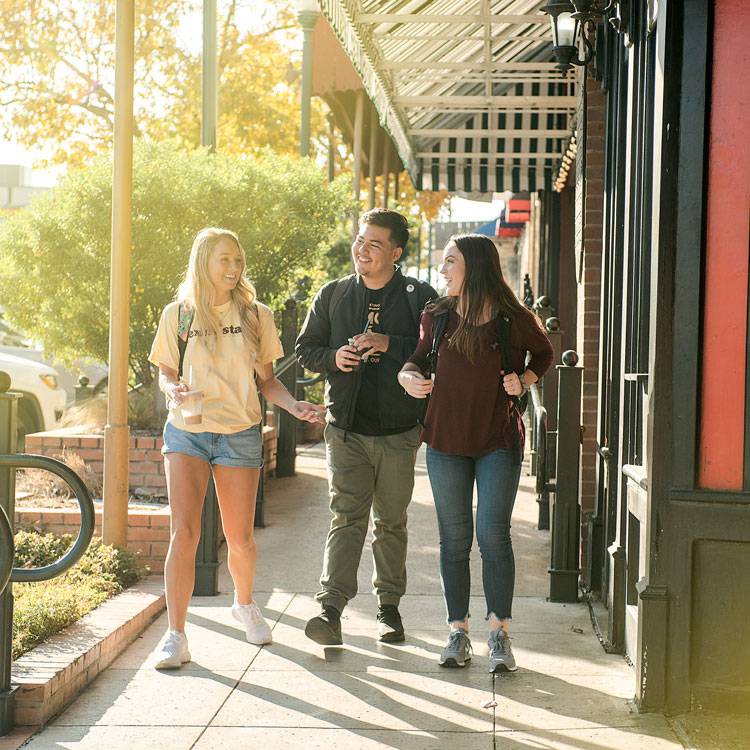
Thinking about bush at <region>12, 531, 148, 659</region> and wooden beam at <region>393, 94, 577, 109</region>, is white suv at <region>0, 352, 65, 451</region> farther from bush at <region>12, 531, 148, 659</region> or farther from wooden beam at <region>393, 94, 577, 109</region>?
bush at <region>12, 531, 148, 659</region>

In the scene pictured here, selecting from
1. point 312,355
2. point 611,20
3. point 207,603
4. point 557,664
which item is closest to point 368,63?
point 611,20

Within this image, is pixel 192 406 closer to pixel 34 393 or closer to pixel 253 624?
pixel 253 624

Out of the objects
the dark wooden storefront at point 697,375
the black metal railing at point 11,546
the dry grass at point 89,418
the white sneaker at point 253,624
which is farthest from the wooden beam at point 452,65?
the black metal railing at point 11,546

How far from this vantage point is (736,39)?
4.45 m

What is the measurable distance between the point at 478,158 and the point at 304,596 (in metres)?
6.17

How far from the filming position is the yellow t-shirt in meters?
5.33

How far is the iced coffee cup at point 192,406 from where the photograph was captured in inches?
204

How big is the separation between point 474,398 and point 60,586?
2.23 meters

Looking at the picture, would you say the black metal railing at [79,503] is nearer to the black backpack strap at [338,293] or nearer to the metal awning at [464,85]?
the black backpack strap at [338,293]

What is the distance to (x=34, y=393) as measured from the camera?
11.9 m

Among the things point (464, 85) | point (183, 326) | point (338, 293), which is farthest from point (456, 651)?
point (464, 85)

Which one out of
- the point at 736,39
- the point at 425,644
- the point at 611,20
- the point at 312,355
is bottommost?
the point at 425,644

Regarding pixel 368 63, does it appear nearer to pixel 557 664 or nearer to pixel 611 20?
pixel 611 20

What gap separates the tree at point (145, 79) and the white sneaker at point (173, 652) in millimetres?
21182
